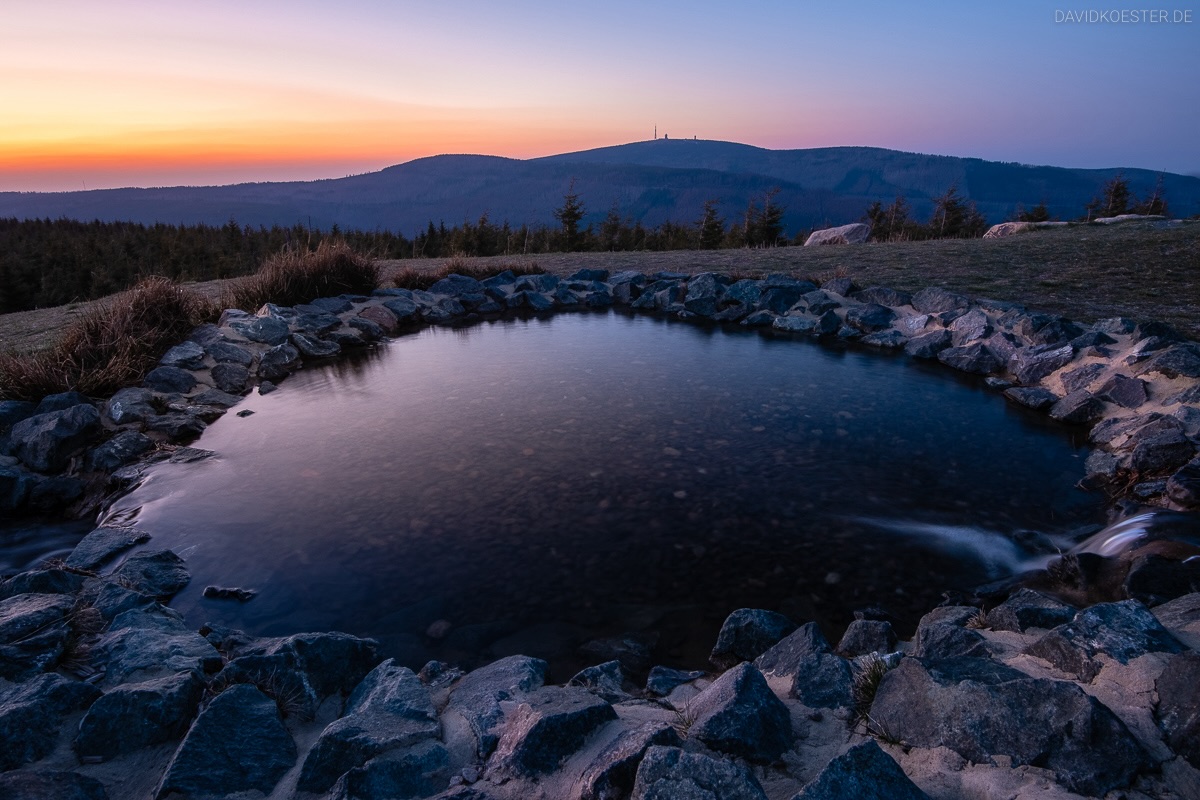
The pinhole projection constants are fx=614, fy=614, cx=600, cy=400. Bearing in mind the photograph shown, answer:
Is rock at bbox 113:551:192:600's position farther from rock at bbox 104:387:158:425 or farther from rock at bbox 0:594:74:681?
rock at bbox 104:387:158:425

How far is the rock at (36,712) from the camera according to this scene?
275cm

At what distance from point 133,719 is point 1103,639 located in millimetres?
4687

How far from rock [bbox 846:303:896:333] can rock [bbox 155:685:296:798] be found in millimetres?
12396

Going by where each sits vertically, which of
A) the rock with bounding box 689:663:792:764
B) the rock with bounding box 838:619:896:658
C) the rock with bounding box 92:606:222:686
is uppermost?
the rock with bounding box 689:663:792:764

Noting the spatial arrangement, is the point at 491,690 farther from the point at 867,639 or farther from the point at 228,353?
the point at 228,353

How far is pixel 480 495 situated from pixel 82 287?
62.4 meters

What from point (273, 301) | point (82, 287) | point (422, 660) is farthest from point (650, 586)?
point (82, 287)

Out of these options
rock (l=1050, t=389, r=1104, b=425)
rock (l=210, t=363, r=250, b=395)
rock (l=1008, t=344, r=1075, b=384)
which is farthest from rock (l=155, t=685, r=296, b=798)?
rock (l=1008, t=344, r=1075, b=384)

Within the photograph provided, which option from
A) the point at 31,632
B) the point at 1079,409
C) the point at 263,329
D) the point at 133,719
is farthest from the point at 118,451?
the point at 1079,409

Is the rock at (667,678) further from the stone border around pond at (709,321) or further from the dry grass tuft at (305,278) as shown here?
the dry grass tuft at (305,278)

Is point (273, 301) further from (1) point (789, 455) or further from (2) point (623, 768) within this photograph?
(2) point (623, 768)

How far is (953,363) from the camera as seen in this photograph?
1083 cm

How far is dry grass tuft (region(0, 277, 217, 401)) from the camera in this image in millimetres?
7875

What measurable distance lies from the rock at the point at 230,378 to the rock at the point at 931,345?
38.7 ft
